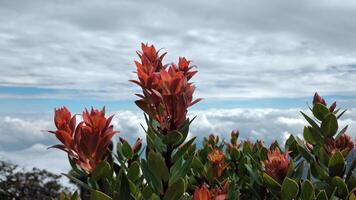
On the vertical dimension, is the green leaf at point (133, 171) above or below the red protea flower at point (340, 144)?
below

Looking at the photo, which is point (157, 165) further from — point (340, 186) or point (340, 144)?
point (340, 144)

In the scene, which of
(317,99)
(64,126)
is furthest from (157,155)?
(317,99)

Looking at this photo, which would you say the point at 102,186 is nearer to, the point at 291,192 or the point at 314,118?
the point at 291,192

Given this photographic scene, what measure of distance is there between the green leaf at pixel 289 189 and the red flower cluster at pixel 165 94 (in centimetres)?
53

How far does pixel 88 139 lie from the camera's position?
6.46 ft

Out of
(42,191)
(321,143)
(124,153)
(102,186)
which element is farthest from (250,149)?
(42,191)

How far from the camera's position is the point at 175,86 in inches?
75.2

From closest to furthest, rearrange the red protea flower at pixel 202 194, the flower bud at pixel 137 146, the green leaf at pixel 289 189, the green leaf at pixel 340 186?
the red protea flower at pixel 202 194 < the green leaf at pixel 289 189 < the green leaf at pixel 340 186 < the flower bud at pixel 137 146

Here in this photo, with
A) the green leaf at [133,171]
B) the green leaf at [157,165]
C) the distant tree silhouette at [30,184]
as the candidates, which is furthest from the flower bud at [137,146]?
the distant tree silhouette at [30,184]

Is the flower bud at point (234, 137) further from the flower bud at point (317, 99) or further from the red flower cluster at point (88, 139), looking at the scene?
the red flower cluster at point (88, 139)

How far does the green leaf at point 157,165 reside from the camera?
1.83 meters

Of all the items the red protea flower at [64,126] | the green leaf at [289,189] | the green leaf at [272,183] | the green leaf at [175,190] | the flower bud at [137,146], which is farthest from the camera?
the flower bud at [137,146]

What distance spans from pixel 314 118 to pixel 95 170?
1.41 meters

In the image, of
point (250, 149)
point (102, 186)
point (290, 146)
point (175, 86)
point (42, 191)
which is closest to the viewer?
point (175, 86)
